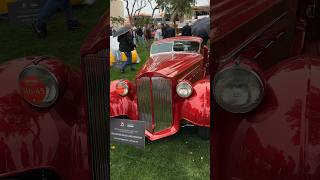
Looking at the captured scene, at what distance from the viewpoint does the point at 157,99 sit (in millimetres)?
4320

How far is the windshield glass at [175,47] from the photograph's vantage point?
2.68 metres

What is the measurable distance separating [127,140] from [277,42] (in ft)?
3.52

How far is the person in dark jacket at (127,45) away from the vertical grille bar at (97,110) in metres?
0.11

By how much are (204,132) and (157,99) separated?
6.18ft

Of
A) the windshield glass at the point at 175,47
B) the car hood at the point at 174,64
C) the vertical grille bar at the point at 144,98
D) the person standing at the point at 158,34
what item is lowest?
the vertical grille bar at the point at 144,98

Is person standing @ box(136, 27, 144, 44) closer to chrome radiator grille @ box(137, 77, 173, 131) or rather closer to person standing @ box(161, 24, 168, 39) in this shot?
person standing @ box(161, 24, 168, 39)

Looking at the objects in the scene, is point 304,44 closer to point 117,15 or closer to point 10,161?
point 117,15

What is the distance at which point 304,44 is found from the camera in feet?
7.66

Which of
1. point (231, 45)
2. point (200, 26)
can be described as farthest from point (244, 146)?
point (200, 26)

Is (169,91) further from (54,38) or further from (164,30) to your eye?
(54,38)

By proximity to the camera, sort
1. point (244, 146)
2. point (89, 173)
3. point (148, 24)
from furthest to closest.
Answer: point (89, 173) < point (148, 24) < point (244, 146)

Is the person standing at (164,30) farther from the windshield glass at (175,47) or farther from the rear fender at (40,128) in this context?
the rear fender at (40,128)

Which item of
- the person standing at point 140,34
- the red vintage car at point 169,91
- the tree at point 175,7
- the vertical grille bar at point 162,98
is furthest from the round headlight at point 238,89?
the vertical grille bar at point 162,98

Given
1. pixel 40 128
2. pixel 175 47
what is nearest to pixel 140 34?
pixel 40 128
